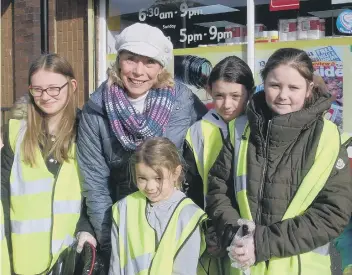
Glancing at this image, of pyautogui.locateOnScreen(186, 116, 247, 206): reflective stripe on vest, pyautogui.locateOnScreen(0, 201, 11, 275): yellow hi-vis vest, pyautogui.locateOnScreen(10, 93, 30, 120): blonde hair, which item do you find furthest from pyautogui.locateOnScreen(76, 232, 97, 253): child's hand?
pyautogui.locateOnScreen(10, 93, 30, 120): blonde hair

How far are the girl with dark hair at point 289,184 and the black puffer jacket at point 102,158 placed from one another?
1.54 feet

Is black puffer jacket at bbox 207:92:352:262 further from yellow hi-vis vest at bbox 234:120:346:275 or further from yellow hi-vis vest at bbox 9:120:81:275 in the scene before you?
yellow hi-vis vest at bbox 9:120:81:275

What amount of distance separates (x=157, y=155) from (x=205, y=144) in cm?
30

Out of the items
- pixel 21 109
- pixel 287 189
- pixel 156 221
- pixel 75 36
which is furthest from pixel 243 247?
pixel 75 36

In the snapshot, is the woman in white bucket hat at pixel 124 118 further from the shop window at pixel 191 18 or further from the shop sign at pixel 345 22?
the shop window at pixel 191 18

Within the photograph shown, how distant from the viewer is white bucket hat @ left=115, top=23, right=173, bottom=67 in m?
2.83

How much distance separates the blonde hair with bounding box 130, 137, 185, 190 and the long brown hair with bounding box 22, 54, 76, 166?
43 centimetres

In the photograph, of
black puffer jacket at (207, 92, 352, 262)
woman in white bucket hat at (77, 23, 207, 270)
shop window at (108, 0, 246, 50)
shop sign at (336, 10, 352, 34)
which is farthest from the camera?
shop window at (108, 0, 246, 50)

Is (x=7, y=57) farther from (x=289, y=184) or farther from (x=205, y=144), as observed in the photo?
(x=289, y=184)

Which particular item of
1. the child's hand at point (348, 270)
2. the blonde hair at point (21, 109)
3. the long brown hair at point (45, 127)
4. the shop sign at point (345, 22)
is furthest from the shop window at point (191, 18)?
the long brown hair at point (45, 127)

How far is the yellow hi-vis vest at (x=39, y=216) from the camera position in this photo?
2938 mm

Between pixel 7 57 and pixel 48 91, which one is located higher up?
pixel 7 57

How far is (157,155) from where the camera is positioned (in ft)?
8.95

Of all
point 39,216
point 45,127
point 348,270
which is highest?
point 45,127
